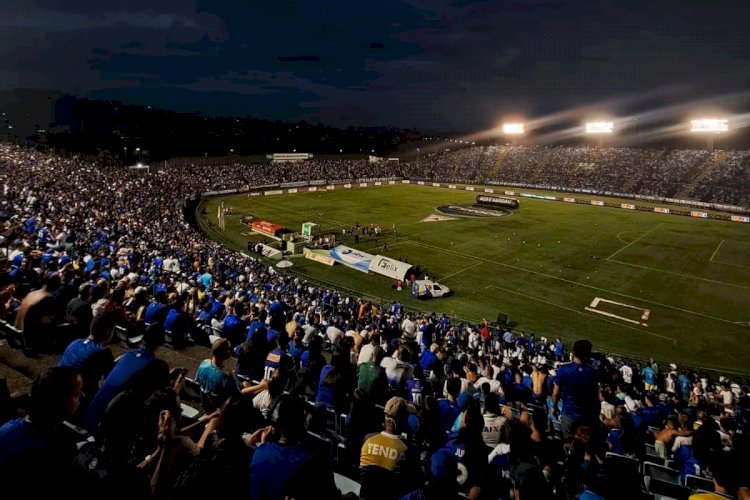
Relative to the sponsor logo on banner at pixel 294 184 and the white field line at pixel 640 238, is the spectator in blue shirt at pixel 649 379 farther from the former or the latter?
the sponsor logo on banner at pixel 294 184

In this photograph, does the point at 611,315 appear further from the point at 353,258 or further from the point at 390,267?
the point at 353,258

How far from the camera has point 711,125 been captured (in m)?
99.8

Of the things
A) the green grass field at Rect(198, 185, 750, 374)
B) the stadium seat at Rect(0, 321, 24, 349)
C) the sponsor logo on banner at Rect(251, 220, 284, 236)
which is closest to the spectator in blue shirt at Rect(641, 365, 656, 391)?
the green grass field at Rect(198, 185, 750, 374)

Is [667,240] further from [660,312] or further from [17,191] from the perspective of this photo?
[17,191]

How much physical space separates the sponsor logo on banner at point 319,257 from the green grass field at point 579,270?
50.5 inches

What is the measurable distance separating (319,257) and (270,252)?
473 centimetres

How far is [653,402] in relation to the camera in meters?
11.4

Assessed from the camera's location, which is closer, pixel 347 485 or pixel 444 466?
pixel 444 466

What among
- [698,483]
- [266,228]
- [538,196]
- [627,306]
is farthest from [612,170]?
[698,483]

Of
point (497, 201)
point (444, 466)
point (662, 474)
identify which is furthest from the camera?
point (497, 201)

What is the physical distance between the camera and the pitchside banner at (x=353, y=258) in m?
36.6

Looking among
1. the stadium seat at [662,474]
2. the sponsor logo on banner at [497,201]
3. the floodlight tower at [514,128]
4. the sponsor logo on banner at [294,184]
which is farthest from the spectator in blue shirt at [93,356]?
the floodlight tower at [514,128]

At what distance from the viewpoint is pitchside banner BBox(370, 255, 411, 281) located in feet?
111

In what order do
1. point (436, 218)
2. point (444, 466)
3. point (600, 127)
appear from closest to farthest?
point (444, 466), point (436, 218), point (600, 127)
